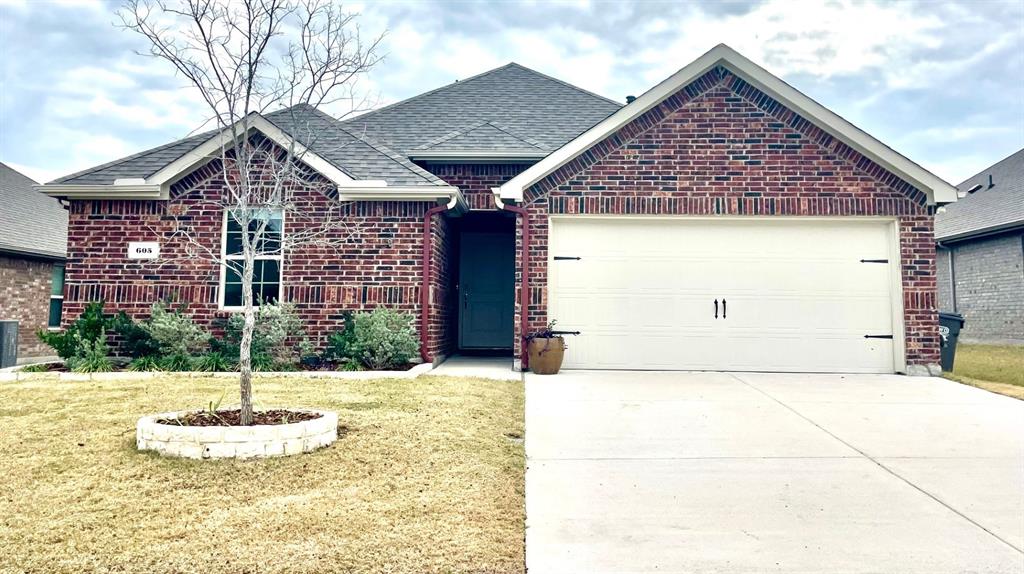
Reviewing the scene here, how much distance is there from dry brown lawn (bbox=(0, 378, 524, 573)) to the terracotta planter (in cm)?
297

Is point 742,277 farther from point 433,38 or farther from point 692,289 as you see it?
point 433,38

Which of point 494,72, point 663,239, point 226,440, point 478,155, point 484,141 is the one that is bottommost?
point 226,440

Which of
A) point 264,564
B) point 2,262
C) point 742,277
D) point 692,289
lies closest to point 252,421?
point 264,564

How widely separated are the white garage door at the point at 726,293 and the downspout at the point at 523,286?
419 mm

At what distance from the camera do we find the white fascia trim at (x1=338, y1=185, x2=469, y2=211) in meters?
9.06

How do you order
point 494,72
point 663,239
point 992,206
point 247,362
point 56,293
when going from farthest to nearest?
point 992,206 → point 494,72 → point 56,293 → point 663,239 → point 247,362

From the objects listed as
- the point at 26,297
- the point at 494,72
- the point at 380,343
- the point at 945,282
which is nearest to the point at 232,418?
the point at 380,343

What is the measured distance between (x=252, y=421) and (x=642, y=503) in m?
3.00

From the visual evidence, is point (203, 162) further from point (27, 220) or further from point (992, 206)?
point (992, 206)

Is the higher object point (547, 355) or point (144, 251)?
point (144, 251)

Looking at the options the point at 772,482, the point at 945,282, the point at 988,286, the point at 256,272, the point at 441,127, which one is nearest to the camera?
the point at 772,482

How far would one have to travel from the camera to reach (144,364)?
859cm

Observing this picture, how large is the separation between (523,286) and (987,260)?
1444 centimetres

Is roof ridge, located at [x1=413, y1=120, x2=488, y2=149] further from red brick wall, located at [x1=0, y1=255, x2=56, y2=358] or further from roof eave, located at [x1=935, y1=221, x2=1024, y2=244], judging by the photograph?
roof eave, located at [x1=935, y1=221, x2=1024, y2=244]
